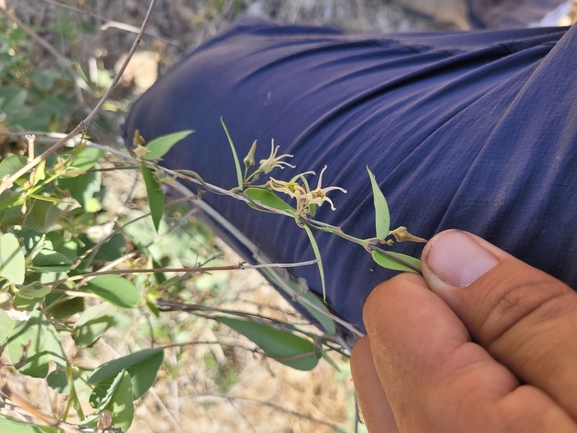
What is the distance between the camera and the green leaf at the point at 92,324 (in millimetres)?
455

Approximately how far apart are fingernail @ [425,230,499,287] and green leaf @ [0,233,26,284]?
0.97 ft

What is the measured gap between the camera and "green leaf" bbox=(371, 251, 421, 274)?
0.31 m

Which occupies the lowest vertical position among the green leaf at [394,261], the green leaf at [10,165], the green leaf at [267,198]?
the green leaf at [10,165]

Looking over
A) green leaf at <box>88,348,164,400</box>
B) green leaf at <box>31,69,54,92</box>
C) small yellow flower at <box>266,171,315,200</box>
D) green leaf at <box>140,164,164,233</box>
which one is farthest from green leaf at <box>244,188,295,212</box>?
green leaf at <box>31,69,54,92</box>

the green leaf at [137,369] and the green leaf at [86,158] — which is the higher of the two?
the green leaf at [86,158]

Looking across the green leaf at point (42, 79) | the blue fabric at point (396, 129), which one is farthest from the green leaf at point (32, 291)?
the green leaf at point (42, 79)

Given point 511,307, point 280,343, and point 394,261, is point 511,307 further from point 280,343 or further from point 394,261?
point 280,343

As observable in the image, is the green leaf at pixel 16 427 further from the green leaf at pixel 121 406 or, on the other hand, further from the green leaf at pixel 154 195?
the green leaf at pixel 154 195

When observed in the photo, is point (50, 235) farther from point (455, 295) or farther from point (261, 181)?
point (455, 295)

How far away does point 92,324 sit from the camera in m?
0.47

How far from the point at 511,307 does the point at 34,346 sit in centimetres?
39

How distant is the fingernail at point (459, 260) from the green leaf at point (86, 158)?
1.05 feet

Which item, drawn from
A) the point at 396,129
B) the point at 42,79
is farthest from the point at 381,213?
the point at 42,79

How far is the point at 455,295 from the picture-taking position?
296mm
